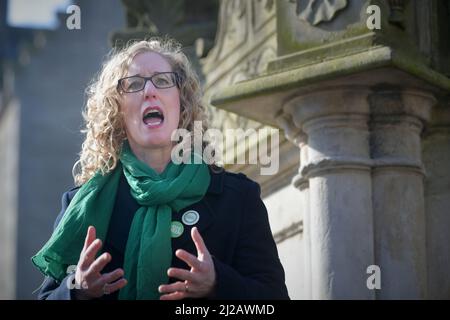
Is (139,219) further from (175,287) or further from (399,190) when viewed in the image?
(399,190)

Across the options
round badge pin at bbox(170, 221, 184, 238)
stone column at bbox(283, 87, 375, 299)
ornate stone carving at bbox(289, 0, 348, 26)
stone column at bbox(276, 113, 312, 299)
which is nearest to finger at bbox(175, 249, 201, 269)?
round badge pin at bbox(170, 221, 184, 238)

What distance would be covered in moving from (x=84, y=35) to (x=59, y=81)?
925mm

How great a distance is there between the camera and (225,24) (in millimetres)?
7672

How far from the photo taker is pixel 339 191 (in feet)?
18.4

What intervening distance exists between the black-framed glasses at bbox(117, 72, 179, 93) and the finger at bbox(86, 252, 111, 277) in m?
0.68

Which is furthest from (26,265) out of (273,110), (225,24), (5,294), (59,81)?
(273,110)

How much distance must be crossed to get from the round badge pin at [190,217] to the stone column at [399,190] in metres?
1.54

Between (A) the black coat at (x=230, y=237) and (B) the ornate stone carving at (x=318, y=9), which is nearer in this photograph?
(A) the black coat at (x=230, y=237)

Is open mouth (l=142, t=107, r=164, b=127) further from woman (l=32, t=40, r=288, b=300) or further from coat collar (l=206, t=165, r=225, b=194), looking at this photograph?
coat collar (l=206, t=165, r=225, b=194)

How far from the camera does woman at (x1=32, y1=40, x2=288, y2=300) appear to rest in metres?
3.94

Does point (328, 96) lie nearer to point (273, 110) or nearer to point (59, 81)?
point (273, 110)

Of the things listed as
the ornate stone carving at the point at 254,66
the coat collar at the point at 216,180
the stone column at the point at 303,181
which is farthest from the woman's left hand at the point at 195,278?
the ornate stone carving at the point at 254,66

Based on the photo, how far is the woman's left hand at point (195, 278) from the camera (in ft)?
12.6

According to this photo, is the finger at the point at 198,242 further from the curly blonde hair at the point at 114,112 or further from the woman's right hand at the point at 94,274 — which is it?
the curly blonde hair at the point at 114,112
